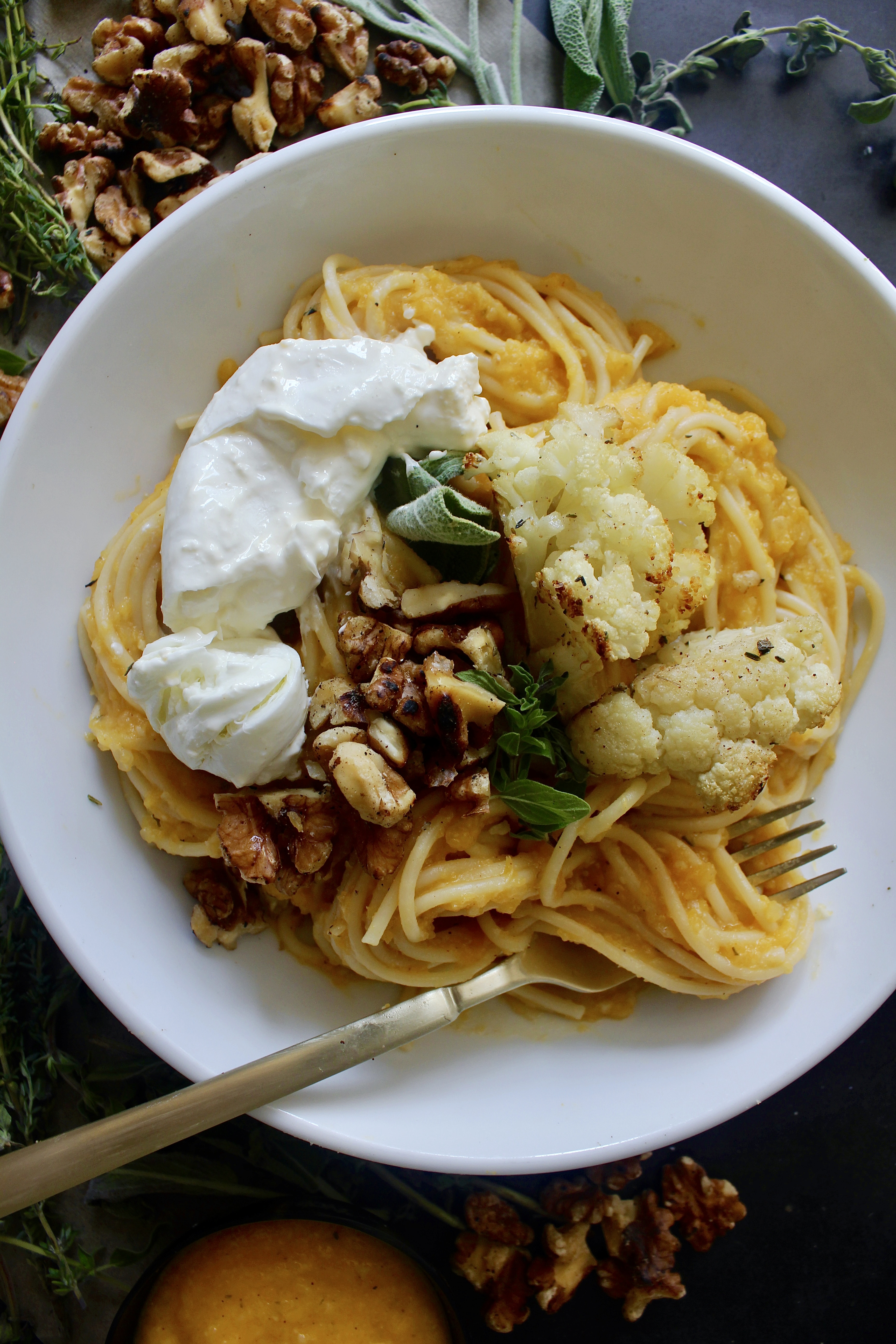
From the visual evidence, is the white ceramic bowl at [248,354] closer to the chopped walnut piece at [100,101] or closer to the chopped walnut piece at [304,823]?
the chopped walnut piece at [304,823]

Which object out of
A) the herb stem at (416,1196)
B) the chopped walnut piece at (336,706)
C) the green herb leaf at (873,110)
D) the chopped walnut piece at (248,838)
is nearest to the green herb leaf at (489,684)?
the chopped walnut piece at (336,706)

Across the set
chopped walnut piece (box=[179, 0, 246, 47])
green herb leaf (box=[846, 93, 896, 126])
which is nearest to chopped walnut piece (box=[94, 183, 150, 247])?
chopped walnut piece (box=[179, 0, 246, 47])

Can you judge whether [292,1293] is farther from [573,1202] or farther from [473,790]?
[473,790]

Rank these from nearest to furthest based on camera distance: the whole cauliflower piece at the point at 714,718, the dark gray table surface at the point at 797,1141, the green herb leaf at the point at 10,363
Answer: the whole cauliflower piece at the point at 714,718
the green herb leaf at the point at 10,363
the dark gray table surface at the point at 797,1141

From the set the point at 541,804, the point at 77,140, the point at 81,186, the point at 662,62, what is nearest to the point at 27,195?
the point at 81,186

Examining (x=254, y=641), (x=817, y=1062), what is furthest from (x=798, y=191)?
(x=817, y=1062)

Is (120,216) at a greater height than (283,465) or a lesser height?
greater

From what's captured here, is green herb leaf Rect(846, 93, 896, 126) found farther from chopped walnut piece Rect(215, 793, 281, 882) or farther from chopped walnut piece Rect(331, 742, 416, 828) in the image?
chopped walnut piece Rect(215, 793, 281, 882)

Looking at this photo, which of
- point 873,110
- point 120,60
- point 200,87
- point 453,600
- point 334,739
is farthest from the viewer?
point 873,110
